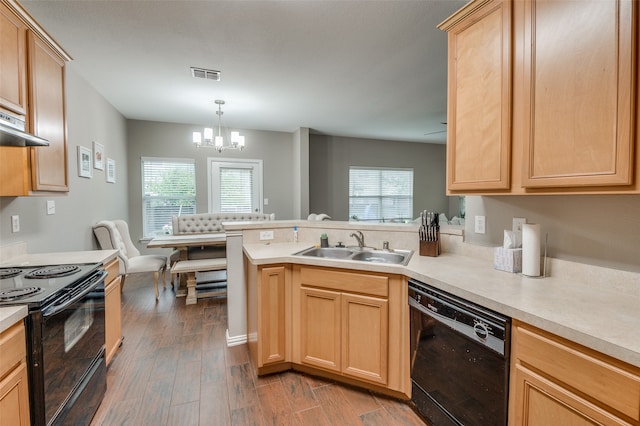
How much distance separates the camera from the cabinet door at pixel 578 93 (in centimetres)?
105

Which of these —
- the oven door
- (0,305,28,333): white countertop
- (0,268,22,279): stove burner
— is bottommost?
the oven door

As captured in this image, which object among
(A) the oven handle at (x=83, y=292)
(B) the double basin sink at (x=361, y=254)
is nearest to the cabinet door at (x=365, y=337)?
(B) the double basin sink at (x=361, y=254)

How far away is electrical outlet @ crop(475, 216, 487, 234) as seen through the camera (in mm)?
1941

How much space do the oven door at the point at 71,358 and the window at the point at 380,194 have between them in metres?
5.79

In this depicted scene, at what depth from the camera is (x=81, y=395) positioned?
5.02 ft

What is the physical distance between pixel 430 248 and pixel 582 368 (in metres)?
1.12

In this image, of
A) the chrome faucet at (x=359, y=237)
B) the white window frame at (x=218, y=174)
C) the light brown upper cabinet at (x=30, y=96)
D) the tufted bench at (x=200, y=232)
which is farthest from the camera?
the white window frame at (x=218, y=174)

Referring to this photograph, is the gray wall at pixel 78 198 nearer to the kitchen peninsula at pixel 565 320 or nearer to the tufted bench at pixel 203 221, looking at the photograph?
the tufted bench at pixel 203 221

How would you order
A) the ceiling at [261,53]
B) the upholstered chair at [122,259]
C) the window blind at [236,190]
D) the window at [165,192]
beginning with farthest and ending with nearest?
the window blind at [236,190] → the window at [165,192] → the upholstered chair at [122,259] → the ceiling at [261,53]

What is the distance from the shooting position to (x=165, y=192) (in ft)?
18.4

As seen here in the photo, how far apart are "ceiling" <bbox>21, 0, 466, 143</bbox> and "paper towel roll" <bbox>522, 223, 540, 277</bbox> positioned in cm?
174

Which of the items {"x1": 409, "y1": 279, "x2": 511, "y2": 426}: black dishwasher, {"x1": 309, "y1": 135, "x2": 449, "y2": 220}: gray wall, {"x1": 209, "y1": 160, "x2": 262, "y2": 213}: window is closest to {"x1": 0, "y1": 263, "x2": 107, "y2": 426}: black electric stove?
{"x1": 409, "y1": 279, "x2": 511, "y2": 426}: black dishwasher

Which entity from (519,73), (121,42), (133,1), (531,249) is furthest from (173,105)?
(531,249)

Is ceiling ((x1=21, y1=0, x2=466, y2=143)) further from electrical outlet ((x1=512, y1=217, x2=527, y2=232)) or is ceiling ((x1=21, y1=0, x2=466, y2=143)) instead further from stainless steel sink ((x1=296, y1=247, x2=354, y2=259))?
stainless steel sink ((x1=296, y1=247, x2=354, y2=259))
